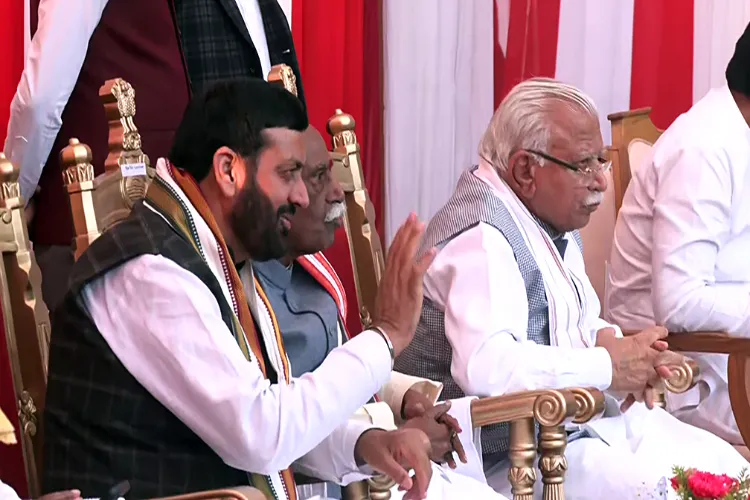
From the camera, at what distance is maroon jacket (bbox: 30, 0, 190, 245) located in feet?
8.32

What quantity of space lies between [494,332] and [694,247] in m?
0.75

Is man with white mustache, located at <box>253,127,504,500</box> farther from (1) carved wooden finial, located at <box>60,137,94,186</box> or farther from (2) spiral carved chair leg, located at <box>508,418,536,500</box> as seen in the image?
(1) carved wooden finial, located at <box>60,137,94,186</box>

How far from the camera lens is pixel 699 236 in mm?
2840

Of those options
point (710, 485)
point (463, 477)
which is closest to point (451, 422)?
point (463, 477)

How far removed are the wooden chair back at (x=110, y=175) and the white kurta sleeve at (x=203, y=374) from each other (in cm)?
42

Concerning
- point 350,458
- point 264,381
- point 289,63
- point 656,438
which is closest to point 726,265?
point 656,438

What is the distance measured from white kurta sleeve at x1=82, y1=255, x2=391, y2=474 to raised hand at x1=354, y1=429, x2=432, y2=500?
0.14m

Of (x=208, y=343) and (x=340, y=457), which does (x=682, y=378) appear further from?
(x=208, y=343)

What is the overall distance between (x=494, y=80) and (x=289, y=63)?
122 cm

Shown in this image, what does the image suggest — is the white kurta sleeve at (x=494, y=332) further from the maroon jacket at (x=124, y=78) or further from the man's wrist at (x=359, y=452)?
the maroon jacket at (x=124, y=78)

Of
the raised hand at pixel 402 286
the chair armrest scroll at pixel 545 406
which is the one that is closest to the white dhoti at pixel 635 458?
the chair armrest scroll at pixel 545 406

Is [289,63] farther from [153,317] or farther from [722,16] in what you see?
[722,16]

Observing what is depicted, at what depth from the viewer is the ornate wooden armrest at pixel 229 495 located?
5.42 feet

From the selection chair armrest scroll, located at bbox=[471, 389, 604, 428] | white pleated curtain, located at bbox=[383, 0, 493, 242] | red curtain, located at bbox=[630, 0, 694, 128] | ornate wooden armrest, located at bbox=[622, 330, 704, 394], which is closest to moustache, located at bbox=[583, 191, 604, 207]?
ornate wooden armrest, located at bbox=[622, 330, 704, 394]
